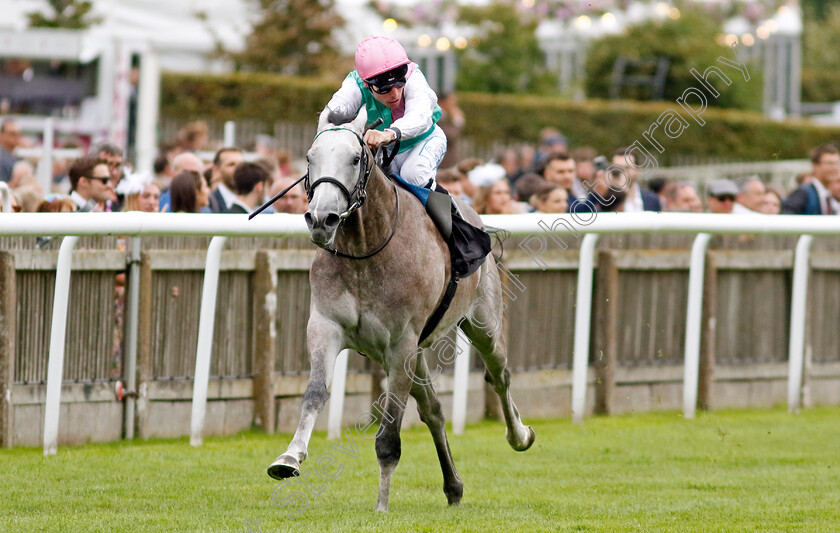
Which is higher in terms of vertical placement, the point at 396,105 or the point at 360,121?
the point at 396,105

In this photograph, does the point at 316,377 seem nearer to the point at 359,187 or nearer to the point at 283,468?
the point at 283,468

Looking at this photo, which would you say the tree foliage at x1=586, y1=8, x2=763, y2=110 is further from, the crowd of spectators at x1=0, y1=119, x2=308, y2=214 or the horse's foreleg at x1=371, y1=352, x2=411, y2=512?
the horse's foreleg at x1=371, y1=352, x2=411, y2=512

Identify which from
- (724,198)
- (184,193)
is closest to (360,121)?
(184,193)

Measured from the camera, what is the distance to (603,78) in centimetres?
2491

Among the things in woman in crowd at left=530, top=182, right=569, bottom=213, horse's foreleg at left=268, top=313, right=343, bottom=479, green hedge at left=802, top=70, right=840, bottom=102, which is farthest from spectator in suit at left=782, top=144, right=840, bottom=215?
green hedge at left=802, top=70, right=840, bottom=102

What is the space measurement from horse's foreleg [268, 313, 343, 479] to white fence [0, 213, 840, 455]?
1657mm

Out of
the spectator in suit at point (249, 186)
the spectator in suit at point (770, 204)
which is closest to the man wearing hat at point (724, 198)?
the spectator in suit at point (770, 204)

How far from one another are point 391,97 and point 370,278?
0.92m

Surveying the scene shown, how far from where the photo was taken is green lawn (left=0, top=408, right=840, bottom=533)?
17.0ft

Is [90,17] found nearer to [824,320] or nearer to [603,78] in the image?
[603,78]

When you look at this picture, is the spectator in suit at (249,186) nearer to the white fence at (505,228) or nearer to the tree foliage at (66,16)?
the white fence at (505,228)

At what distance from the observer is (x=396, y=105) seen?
570 cm

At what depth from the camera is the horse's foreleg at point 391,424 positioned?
5.38m

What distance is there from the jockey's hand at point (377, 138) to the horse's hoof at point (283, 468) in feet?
4.47
